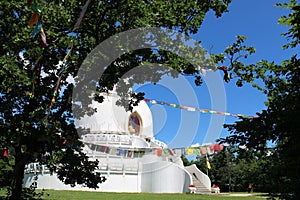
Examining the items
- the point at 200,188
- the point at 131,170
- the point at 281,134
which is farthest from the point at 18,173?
the point at 200,188

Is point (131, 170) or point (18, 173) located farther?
point (131, 170)

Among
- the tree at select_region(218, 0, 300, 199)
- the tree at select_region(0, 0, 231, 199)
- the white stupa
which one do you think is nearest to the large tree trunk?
the tree at select_region(0, 0, 231, 199)

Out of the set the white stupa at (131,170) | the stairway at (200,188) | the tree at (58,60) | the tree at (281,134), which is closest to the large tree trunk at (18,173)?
the tree at (58,60)

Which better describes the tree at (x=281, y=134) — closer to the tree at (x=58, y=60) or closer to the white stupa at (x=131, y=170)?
the tree at (x=58, y=60)

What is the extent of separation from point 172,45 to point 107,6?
6.99 ft

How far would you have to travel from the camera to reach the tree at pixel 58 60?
8695mm

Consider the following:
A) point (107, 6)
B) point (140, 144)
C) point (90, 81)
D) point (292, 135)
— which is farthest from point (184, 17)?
point (140, 144)

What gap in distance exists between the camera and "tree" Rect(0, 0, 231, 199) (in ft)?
28.5

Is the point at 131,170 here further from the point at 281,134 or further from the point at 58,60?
the point at 281,134

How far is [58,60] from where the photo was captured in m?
9.97

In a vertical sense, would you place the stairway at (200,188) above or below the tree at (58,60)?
below

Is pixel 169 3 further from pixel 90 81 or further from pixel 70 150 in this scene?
→ pixel 70 150

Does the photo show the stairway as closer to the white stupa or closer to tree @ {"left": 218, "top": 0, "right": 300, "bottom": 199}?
the white stupa

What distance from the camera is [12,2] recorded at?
28.7 feet
